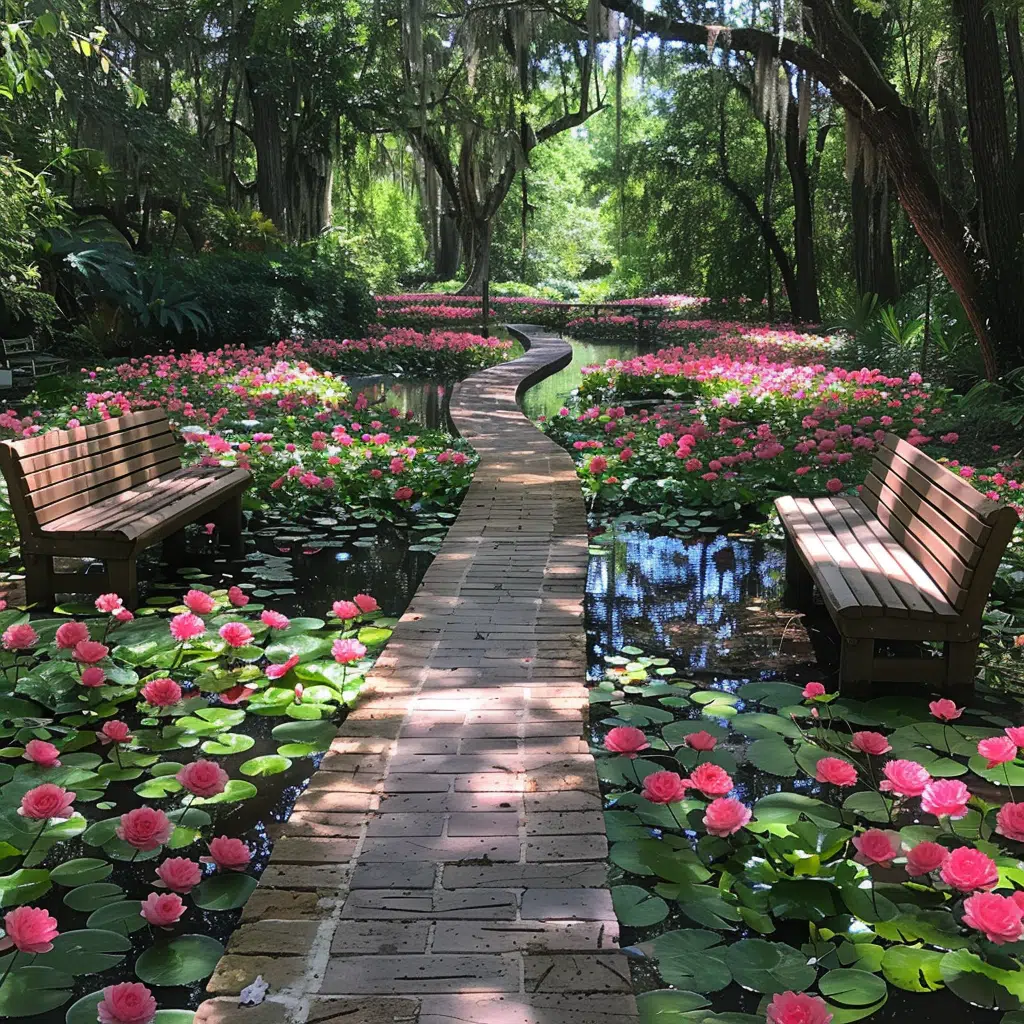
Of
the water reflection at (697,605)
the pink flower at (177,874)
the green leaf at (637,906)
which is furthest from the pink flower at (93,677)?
the water reflection at (697,605)

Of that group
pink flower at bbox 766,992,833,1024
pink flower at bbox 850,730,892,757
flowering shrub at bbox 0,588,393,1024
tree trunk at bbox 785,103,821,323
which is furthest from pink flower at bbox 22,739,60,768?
tree trunk at bbox 785,103,821,323

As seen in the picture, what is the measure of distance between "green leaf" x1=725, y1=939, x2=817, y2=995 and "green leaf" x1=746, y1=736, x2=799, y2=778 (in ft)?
2.67

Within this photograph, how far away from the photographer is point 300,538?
5.91 m

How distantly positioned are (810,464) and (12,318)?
445 inches

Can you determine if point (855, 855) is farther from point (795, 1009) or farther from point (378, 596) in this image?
point (378, 596)

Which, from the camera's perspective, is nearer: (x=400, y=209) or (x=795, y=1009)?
(x=795, y=1009)

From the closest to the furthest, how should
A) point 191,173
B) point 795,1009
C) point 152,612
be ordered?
point 795,1009 → point 152,612 → point 191,173

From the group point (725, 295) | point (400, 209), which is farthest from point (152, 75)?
point (400, 209)

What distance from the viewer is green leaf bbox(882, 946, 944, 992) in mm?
1989

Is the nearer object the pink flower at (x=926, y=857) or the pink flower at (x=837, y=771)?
the pink flower at (x=926, y=857)

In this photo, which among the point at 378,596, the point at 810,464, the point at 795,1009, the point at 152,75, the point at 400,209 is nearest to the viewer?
the point at 795,1009

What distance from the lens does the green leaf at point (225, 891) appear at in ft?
7.42

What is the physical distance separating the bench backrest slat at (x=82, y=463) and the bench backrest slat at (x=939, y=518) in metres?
3.58

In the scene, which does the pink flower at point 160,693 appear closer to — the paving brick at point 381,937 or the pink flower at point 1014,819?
the paving brick at point 381,937
